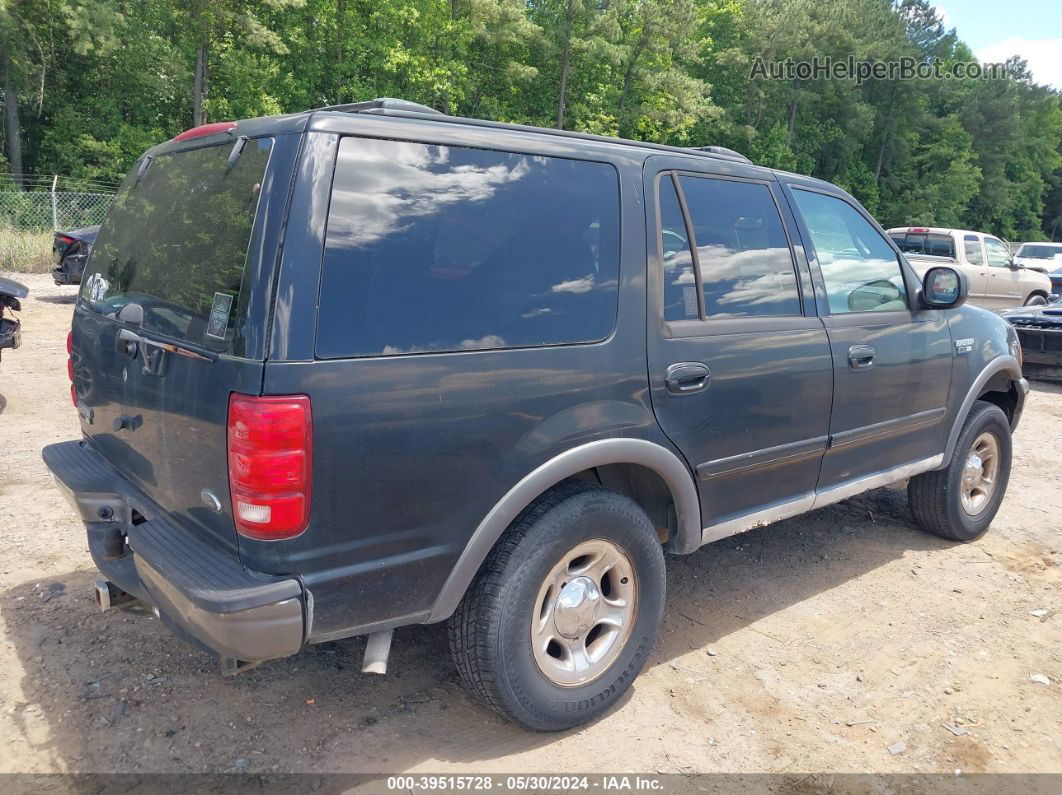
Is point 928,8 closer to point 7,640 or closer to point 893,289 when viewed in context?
point 893,289

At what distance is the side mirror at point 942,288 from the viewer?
4254 millimetres

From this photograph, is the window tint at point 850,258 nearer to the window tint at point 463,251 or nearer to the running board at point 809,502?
the running board at point 809,502

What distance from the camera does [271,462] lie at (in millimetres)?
2246

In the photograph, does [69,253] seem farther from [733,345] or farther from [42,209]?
[733,345]

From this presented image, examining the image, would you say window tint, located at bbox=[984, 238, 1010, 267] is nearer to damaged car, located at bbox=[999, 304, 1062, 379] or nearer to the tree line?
damaged car, located at bbox=[999, 304, 1062, 379]

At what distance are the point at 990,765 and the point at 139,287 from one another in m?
3.51

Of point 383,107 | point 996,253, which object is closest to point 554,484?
point 383,107

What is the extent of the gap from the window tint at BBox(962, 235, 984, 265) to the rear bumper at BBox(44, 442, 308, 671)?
51.8 ft

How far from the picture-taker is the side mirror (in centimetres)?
425

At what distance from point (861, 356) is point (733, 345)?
2.99 ft

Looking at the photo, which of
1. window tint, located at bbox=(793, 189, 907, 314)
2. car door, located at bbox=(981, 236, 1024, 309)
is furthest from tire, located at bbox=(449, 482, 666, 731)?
car door, located at bbox=(981, 236, 1024, 309)

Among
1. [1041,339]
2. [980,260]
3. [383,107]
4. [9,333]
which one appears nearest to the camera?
[383,107]

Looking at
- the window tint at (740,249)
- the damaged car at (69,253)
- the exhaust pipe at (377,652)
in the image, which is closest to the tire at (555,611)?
the exhaust pipe at (377,652)

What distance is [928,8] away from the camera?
45.9 m
